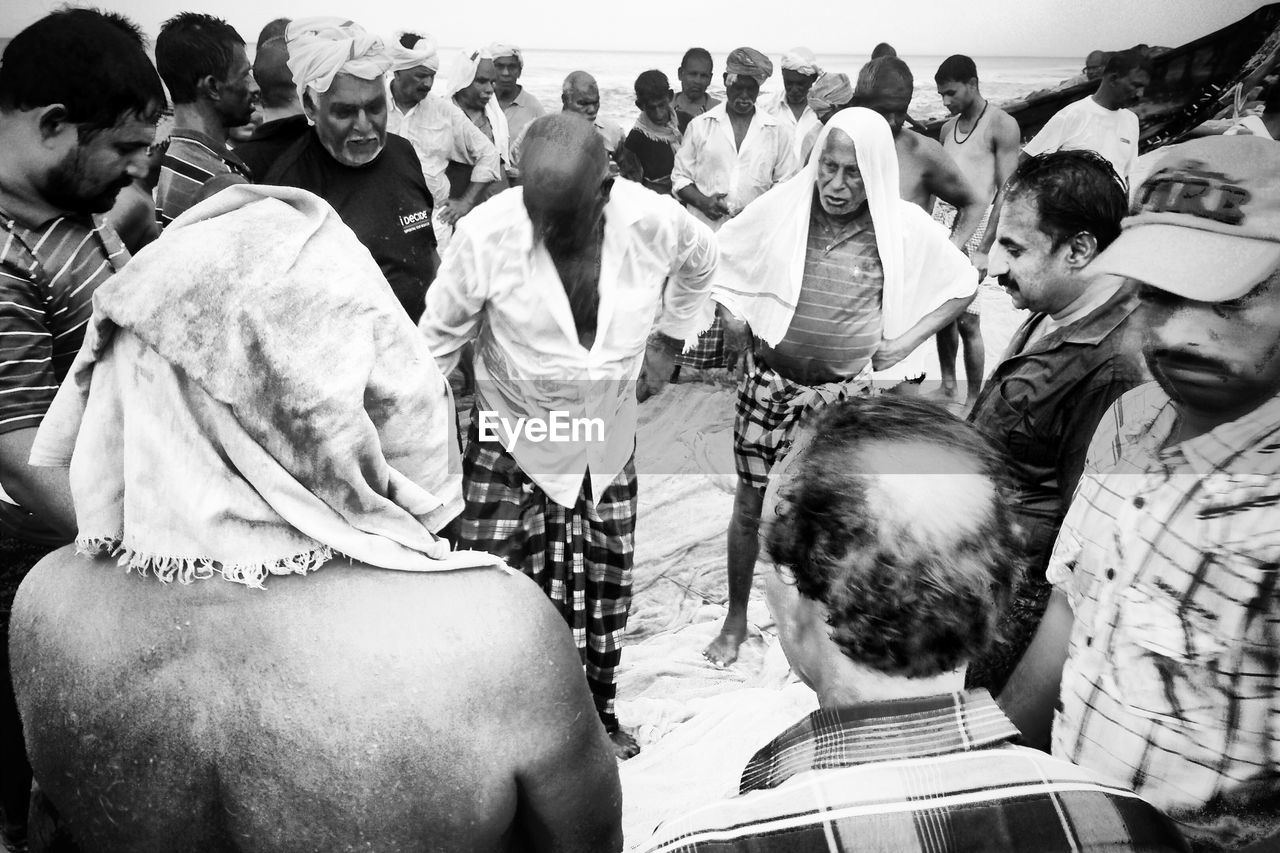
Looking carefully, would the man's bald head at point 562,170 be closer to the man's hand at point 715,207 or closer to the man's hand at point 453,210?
the man's hand at point 453,210

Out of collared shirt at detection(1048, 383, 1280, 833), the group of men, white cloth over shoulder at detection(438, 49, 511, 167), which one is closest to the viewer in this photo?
the group of men

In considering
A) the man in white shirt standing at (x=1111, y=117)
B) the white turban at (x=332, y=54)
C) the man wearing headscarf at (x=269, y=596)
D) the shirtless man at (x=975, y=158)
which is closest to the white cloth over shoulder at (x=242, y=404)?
the man wearing headscarf at (x=269, y=596)

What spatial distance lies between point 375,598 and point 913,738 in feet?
2.26

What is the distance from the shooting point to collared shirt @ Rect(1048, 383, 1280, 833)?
4.09ft

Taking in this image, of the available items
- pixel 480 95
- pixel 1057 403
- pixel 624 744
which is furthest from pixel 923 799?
pixel 480 95

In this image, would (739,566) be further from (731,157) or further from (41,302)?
(731,157)

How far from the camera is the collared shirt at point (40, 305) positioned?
5.56 feet

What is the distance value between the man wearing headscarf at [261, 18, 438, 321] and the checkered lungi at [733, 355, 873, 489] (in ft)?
4.02

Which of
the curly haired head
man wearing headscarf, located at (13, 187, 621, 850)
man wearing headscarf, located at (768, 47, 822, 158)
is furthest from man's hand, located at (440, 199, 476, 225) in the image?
the curly haired head

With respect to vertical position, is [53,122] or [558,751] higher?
[53,122]

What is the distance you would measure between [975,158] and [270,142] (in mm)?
3595

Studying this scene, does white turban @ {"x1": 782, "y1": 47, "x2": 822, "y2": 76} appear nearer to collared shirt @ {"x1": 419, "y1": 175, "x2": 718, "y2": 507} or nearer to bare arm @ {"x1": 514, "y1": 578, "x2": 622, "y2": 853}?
collared shirt @ {"x1": 419, "y1": 175, "x2": 718, "y2": 507}

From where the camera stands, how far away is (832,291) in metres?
3.06

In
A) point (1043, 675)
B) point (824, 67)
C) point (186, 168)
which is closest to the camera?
point (1043, 675)
